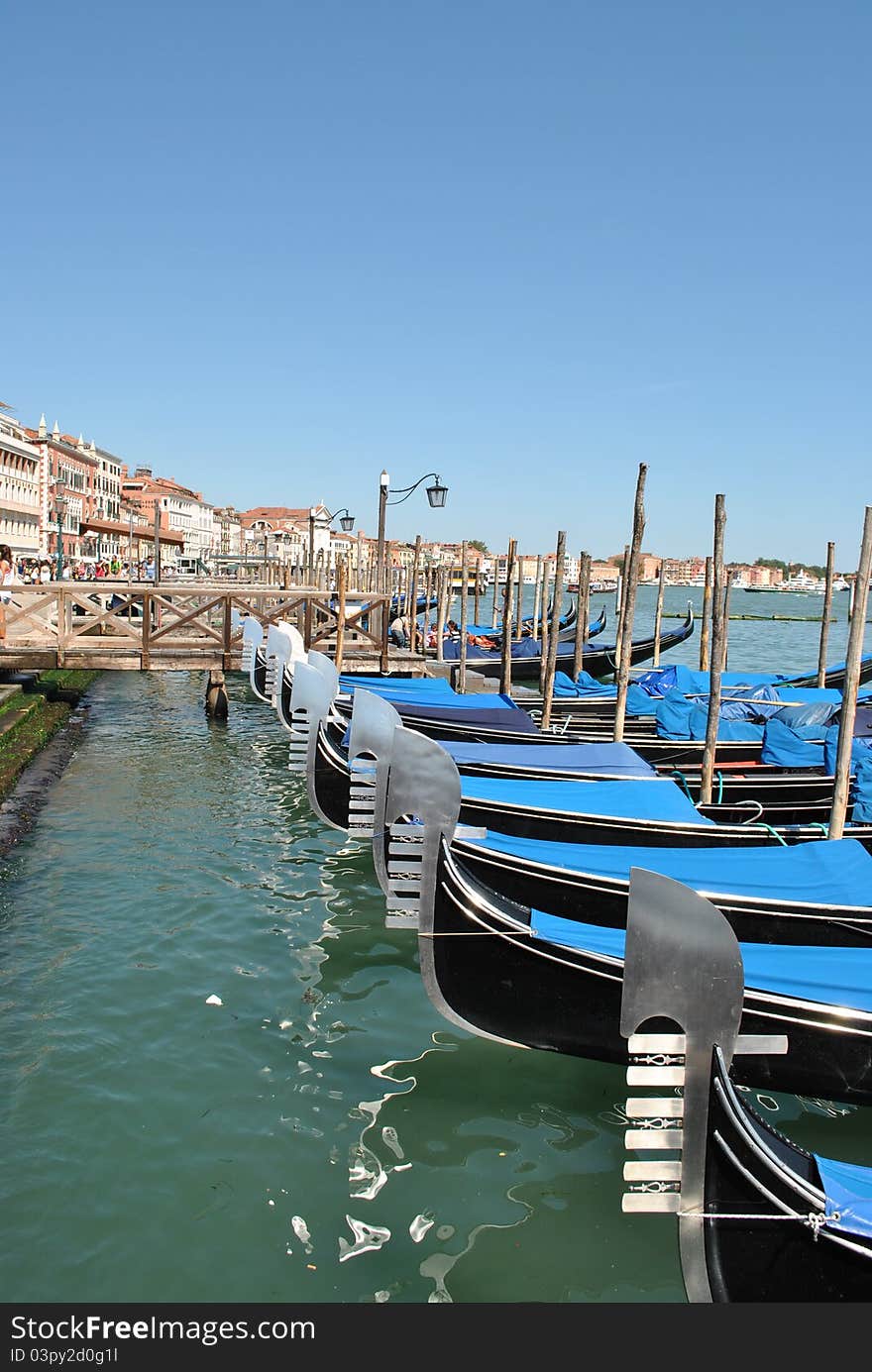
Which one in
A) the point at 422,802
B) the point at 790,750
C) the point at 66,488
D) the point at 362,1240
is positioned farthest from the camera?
the point at 66,488

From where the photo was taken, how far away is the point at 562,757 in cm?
713

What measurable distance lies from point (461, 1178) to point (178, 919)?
278 cm

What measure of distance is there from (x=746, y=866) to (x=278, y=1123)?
220 centimetres

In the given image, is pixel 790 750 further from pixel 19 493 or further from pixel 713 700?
pixel 19 493

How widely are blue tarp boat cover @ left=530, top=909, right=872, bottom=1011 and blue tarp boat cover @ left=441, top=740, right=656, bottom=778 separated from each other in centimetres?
306

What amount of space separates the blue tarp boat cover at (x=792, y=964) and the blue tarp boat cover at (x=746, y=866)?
445 mm

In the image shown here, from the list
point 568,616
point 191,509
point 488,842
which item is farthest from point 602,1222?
point 191,509

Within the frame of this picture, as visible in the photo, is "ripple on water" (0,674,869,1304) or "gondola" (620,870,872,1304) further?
"ripple on water" (0,674,869,1304)

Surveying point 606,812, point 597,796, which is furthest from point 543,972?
point 597,796

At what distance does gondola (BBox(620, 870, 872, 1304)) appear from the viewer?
215 cm

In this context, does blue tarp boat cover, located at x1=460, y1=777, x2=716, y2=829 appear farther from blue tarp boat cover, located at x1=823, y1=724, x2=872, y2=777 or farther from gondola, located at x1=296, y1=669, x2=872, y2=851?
blue tarp boat cover, located at x1=823, y1=724, x2=872, y2=777

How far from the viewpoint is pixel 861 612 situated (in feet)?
20.9

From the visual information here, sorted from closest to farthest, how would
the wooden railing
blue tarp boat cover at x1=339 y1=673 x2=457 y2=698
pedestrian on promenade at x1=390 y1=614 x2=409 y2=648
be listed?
blue tarp boat cover at x1=339 y1=673 x2=457 y2=698, the wooden railing, pedestrian on promenade at x1=390 y1=614 x2=409 y2=648

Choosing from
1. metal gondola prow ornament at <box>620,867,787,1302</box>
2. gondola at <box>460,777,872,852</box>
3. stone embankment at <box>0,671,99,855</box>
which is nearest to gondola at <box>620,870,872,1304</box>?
metal gondola prow ornament at <box>620,867,787,1302</box>
